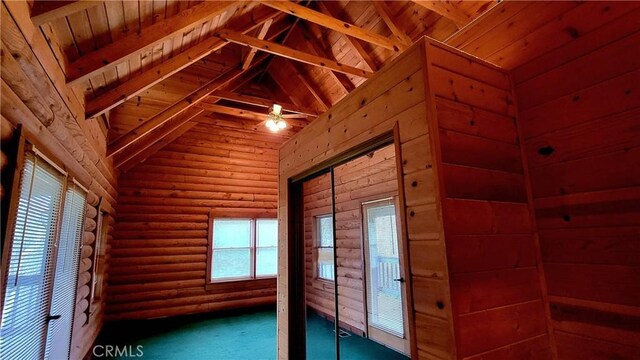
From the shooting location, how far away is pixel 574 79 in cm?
162

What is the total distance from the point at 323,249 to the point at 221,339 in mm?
2764

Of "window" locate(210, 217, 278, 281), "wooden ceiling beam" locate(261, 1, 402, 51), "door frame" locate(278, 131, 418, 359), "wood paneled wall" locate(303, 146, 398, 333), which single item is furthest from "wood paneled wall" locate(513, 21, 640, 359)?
"window" locate(210, 217, 278, 281)

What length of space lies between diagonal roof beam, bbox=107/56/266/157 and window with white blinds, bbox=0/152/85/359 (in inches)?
66.9

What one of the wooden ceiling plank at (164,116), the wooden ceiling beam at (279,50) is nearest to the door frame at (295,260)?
the wooden ceiling beam at (279,50)

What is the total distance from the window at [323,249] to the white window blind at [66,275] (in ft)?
8.04

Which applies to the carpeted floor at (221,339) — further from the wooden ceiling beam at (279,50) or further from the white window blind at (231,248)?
the wooden ceiling beam at (279,50)

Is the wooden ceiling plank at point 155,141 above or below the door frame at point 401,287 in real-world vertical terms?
above

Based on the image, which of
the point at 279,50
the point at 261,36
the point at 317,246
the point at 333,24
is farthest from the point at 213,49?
the point at 317,246

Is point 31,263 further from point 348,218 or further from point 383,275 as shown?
point 383,275

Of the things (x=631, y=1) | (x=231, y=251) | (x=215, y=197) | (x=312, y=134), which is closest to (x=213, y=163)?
(x=215, y=197)

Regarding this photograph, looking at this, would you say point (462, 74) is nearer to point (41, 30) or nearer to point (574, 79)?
point (574, 79)

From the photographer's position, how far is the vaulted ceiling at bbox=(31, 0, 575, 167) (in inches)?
93.2

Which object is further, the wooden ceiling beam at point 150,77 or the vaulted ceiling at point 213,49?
the wooden ceiling beam at point 150,77

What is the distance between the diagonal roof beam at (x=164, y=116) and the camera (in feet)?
14.0
